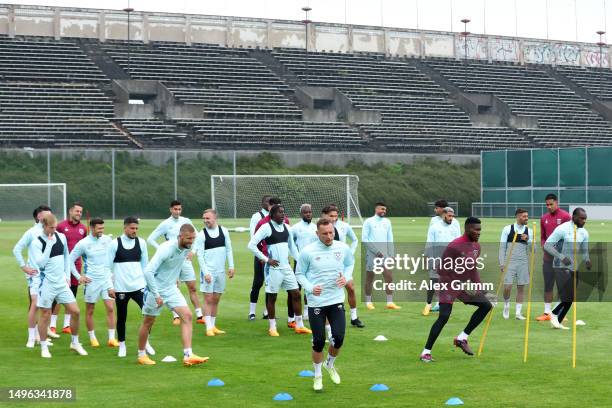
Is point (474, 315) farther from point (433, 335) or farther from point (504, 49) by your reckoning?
point (504, 49)

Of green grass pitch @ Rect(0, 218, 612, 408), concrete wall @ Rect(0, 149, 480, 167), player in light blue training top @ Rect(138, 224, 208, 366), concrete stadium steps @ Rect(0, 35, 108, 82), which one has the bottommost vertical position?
green grass pitch @ Rect(0, 218, 612, 408)

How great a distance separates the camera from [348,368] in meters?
14.3

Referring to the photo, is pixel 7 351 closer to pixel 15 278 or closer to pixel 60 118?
pixel 15 278

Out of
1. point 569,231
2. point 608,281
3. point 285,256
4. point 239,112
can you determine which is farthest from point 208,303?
point 239,112

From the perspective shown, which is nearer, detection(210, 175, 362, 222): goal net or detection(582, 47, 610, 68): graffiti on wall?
detection(210, 175, 362, 222): goal net

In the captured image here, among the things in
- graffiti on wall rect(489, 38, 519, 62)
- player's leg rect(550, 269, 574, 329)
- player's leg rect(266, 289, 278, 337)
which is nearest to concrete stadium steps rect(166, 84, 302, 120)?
graffiti on wall rect(489, 38, 519, 62)

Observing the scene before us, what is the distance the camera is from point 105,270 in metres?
16.7

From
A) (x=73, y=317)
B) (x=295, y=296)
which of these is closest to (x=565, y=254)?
(x=295, y=296)

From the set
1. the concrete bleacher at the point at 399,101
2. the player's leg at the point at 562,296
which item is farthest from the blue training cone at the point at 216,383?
the concrete bleacher at the point at 399,101

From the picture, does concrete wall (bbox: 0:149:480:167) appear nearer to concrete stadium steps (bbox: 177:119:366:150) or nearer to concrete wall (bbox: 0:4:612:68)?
→ concrete stadium steps (bbox: 177:119:366:150)

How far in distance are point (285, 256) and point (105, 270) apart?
2956 millimetres

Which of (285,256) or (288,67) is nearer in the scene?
(285,256)

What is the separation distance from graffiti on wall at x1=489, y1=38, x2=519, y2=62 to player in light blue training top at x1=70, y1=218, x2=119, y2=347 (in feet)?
267

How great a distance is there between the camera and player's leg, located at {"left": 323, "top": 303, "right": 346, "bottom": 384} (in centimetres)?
1286
